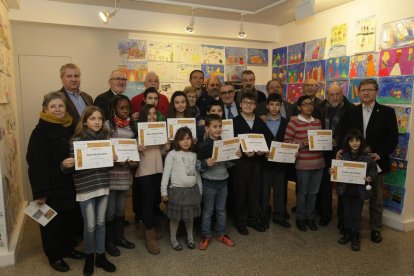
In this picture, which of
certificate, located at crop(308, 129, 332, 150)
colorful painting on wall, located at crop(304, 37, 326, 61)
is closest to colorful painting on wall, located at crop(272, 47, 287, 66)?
colorful painting on wall, located at crop(304, 37, 326, 61)

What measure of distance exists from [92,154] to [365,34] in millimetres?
3755

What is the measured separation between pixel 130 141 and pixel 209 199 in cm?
102

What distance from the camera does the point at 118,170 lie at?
300 centimetres

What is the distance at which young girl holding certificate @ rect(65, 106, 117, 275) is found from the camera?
2.67 meters

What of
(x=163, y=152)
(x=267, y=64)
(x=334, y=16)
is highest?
(x=334, y=16)

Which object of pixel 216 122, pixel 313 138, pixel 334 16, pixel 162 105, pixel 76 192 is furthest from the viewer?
pixel 334 16

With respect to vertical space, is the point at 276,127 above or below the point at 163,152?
above

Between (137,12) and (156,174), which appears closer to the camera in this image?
(156,174)

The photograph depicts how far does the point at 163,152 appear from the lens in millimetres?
3293

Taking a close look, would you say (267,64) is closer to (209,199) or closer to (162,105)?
(162,105)

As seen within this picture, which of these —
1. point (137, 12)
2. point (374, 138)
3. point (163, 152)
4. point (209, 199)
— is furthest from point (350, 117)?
point (137, 12)

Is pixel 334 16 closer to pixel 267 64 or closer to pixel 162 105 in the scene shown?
pixel 267 64

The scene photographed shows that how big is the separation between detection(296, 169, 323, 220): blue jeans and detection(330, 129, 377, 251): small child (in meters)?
0.32

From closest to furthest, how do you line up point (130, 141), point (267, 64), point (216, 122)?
point (130, 141)
point (216, 122)
point (267, 64)
